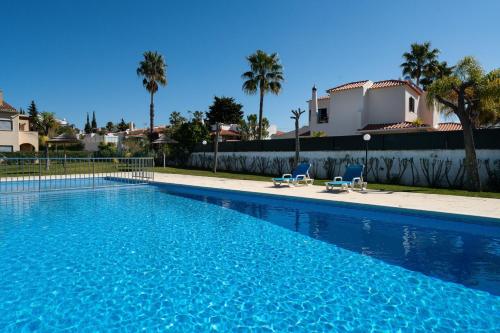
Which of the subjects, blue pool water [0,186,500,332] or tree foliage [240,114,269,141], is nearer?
blue pool water [0,186,500,332]

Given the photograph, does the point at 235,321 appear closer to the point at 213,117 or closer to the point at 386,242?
the point at 386,242

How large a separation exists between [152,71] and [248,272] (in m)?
33.5

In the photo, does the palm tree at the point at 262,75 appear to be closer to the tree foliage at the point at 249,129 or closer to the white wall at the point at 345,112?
the white wall at the point at 345,112

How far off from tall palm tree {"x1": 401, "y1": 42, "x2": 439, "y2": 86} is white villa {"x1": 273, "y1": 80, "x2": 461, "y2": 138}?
26.2 ft

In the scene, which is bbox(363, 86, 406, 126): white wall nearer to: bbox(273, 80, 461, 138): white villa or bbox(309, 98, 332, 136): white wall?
bbox(273, 80, 461, 138): white villa

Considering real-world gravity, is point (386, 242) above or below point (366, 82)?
below

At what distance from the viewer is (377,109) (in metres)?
25.1

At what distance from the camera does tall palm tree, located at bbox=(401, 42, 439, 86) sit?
107ft

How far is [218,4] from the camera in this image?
1628cm

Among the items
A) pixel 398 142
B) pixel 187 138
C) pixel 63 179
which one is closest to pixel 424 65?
pixel 398 142

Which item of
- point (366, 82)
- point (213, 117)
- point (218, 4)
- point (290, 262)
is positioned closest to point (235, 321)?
point (290, 262)

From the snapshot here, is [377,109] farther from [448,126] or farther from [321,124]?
[448,126]

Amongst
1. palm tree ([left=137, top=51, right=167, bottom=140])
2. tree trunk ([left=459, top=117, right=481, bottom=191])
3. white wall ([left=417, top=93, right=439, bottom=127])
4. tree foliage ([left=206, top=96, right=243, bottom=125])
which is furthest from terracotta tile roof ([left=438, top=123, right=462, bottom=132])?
tree foliage ([left=206, top=96, right=243, bottom=125])

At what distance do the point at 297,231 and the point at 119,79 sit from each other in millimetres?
27202
